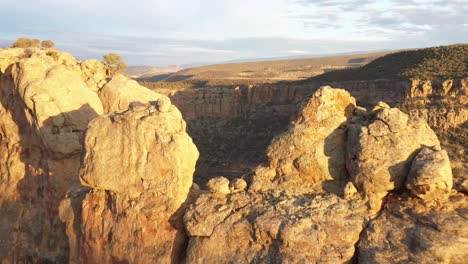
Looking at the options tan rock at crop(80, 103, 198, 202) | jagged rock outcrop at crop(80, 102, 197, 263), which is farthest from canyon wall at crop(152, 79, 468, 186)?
jagged rock outcrop at crop(80, 102, 197, 263)

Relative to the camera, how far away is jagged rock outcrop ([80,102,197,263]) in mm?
14250

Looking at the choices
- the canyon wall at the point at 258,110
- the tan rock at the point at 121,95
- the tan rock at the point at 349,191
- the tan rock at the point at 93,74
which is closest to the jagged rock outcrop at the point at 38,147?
the tan rock at the point at 121,95

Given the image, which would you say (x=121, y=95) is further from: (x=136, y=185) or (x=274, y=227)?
(x=274, y=227)

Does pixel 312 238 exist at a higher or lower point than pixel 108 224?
higher

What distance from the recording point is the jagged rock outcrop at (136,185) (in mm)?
14250

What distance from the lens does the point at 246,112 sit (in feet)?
217

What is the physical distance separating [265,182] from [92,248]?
6780mm

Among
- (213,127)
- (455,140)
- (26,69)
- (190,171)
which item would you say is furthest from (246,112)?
(190,171)

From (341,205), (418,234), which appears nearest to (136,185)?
(341,205)

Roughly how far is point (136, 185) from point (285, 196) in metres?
5.20

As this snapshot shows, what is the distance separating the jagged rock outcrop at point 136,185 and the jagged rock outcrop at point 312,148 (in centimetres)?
293

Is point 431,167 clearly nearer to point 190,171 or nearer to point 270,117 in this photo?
point 190,171

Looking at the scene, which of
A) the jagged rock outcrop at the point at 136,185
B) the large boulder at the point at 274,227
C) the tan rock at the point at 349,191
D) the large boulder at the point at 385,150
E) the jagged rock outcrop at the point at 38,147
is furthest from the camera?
the jagged rock outcrop at the point at 38,147

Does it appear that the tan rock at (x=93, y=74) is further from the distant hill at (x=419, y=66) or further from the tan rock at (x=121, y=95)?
the distant hill at (x=419, y=66)
